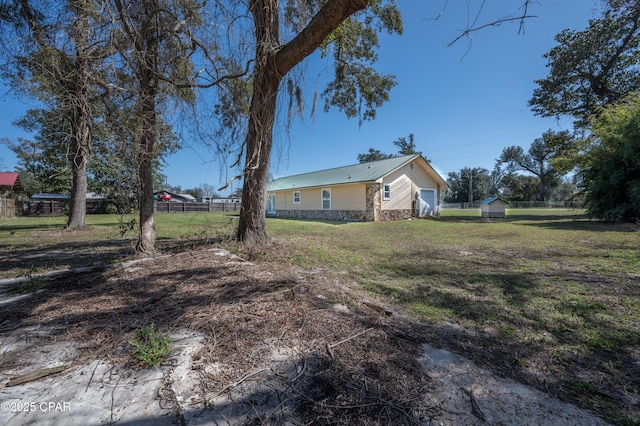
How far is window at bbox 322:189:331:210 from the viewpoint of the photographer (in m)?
17.9

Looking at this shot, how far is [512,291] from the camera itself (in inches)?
140

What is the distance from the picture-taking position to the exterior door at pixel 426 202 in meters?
17.5

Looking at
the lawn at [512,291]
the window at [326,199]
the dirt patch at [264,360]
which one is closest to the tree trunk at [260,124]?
the lawn at [512,291]

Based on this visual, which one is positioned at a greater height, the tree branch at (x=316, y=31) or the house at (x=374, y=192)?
the tree branch at (x=316, y=31)

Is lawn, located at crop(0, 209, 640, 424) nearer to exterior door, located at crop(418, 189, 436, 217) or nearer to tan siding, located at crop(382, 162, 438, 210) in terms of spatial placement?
tan siding, located at crop(382, 162, 438, 210)

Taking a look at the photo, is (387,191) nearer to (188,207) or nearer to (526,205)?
(188,207)

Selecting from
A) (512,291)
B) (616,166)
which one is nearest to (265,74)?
(512,291)

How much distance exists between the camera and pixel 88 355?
6.19 ft

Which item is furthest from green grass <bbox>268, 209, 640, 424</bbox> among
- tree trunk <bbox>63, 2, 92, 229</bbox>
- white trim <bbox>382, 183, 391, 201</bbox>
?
white trim <bbox>382, 183, 391, 201</bbox>

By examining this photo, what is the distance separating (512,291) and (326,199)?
14.8 metres

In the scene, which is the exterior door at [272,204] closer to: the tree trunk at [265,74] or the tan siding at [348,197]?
the tan siding at [348,197]

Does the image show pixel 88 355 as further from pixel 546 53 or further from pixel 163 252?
pixel 546 53

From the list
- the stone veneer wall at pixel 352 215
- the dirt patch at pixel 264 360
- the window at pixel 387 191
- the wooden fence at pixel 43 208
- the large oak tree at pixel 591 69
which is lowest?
the dirt patch at pixel 264 360

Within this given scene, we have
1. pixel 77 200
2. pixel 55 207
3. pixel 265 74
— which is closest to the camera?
pixel 265 74
